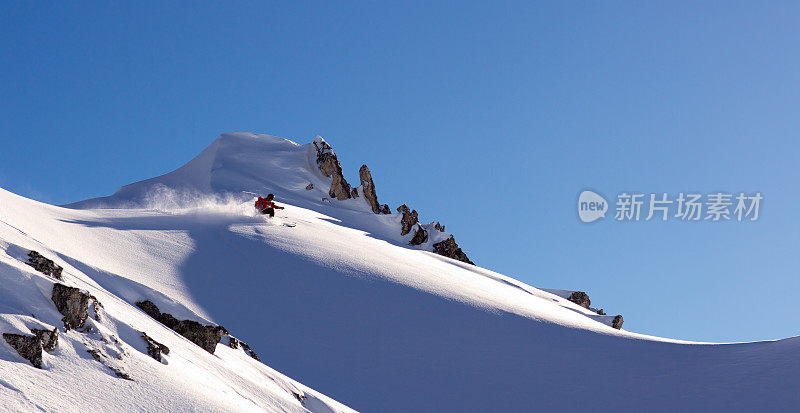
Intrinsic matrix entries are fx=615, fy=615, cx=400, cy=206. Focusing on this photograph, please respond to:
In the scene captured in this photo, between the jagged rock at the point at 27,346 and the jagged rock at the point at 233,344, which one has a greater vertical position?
the jagged rock at the point at 27,346

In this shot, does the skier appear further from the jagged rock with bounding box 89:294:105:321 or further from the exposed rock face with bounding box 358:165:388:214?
the exposed rock face with bounding box 358:165:388:214

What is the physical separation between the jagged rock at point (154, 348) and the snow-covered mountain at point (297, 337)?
47 millimetres

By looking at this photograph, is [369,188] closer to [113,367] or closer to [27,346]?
[113,367]

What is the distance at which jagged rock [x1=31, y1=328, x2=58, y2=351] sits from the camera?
23.2 ft

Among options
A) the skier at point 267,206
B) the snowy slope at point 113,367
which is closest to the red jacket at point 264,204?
the skier at point 267,206

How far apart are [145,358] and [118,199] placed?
34247mm

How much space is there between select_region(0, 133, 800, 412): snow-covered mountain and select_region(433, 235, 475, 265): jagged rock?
1197 cm

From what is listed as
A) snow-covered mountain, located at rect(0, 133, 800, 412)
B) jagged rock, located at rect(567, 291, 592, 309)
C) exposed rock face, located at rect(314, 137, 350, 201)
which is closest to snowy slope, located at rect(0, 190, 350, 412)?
snow-covered mountain, located at rect(0, 133, 800, 412)

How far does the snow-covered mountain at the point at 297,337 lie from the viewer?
7.71 m

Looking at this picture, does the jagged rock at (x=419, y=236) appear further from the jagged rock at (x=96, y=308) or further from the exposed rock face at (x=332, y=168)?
the jagged rock at (x=96, y=308)

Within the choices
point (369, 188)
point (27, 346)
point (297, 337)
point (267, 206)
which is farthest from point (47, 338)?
point (369, 188)

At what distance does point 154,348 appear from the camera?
28.2 feet

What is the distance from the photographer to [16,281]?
790 centimetres

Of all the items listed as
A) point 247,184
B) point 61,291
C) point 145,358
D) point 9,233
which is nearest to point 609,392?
point 145,358
